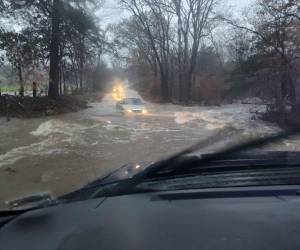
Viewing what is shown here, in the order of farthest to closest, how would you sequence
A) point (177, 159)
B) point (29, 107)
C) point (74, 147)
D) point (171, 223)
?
point (29, 107) < point (74, 147) < point (177, 159) < point (171, 223)

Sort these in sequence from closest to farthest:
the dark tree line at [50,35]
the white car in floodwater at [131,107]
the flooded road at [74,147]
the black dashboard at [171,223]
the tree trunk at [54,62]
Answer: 1. the black dashboard at [171,223]
2. the flooded road at [74,147]
3. the dark tree line at [50,35]
4. the tree trunk at [54,62]
5. the white car in floodwater at [131,107]

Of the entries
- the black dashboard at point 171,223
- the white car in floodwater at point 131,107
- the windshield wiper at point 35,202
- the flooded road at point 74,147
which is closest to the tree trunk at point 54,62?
the flooded road at point 74,147

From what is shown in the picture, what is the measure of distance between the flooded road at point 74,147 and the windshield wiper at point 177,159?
5.01 meters

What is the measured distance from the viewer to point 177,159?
Answer: 8.59 feet

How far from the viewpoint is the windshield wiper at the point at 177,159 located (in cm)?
243

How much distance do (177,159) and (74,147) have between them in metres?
16.3

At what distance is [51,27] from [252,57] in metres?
15.4

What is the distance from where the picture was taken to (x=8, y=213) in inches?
98.4

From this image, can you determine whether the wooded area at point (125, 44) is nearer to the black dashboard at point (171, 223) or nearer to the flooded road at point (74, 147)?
the flooded road at point (74, 147)

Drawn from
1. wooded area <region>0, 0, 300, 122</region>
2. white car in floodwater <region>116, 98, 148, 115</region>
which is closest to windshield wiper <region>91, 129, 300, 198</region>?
wooded area <region>0, 0, 300, 122</region>

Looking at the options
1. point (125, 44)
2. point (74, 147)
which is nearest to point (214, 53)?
point (125, 44)

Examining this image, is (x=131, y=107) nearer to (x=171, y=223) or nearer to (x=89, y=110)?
(x=89, y=110)

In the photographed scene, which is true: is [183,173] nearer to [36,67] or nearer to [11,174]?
[11,174]

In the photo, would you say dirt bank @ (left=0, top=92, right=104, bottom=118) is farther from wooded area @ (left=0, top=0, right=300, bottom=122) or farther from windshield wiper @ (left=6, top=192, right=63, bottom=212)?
windshield wiper @ (left=6, top=192, right=63, bottom=212)
